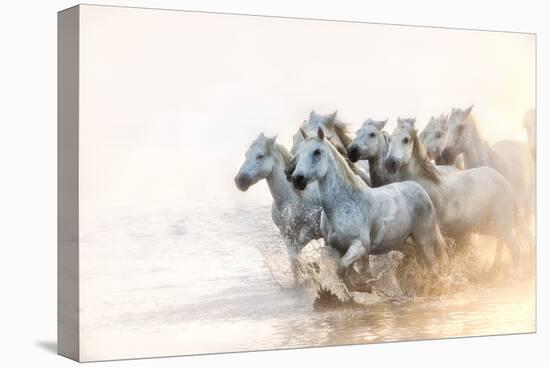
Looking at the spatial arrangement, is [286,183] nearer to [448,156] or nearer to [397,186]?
[397,186]

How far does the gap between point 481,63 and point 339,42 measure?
1.34m

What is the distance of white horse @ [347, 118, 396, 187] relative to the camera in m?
8.80

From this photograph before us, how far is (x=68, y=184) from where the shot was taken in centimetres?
786

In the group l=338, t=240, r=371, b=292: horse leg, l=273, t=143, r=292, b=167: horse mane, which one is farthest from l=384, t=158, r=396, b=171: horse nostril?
l=273, t=143, r=292, b=167: horse mane

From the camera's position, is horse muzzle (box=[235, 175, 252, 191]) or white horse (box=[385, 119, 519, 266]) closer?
horse muzzle (box=[235, 175, 252, 191])

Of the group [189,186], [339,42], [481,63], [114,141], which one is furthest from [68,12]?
[481,63]

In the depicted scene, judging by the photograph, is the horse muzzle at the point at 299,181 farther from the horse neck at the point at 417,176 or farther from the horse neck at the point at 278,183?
the horse neck at the point at 417,176

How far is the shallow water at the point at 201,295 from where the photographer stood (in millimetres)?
7746

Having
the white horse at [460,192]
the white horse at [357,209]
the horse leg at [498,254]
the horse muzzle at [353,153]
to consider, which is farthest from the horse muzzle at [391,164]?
the horse leg at [498,254]

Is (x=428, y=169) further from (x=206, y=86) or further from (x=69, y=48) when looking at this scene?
(x=69, y=48)

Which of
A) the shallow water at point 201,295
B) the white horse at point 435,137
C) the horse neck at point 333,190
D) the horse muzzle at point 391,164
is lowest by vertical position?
the shallow water at point 201,295

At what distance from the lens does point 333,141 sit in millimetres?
8672

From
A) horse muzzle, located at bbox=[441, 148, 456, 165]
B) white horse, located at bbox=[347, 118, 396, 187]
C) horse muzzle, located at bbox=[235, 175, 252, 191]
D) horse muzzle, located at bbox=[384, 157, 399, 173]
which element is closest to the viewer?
horse muzzle, located at bbox=[235, 175, 252, 191]

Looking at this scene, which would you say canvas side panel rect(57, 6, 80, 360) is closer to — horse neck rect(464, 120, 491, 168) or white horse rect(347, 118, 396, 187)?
white horse rect(347, 118, 396, 187)
